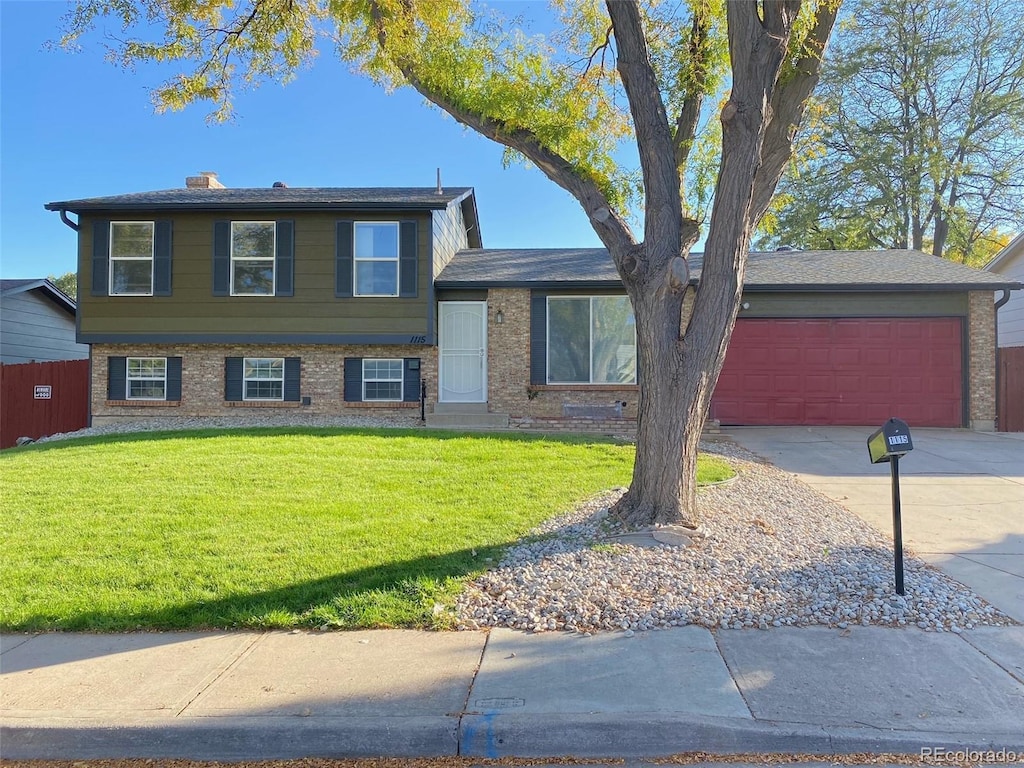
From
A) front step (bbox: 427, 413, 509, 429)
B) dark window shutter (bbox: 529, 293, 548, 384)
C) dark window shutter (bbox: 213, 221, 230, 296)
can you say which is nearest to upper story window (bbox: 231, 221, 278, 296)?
dark window shutter (bbox: 213, 221, 230, 296)

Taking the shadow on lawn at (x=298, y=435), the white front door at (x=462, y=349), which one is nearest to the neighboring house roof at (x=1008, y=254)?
the shadow on lawn at (x=298, y=435)

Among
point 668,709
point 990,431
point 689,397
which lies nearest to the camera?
point 668,709

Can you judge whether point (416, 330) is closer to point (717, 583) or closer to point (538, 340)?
point (538, 340)

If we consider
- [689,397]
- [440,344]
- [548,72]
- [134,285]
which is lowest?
[689,397]

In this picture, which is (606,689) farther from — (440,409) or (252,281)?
(252,281)

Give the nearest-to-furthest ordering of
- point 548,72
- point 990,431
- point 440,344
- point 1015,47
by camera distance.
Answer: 1. point 548,72
2. point 990,431
3. point 440,344
4. point 1015,47

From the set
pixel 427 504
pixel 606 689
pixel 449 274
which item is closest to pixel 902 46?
pixel 449 274

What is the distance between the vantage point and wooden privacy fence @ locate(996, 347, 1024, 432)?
516 inches

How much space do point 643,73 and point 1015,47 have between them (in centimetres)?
2628

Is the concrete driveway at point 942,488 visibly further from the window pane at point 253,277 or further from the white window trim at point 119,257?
the white window trim at point 119,257

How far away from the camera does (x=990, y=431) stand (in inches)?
513

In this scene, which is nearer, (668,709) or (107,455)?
(668,709)

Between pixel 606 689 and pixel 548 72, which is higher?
pixel 548 72

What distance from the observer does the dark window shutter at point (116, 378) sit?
45.6 feet
